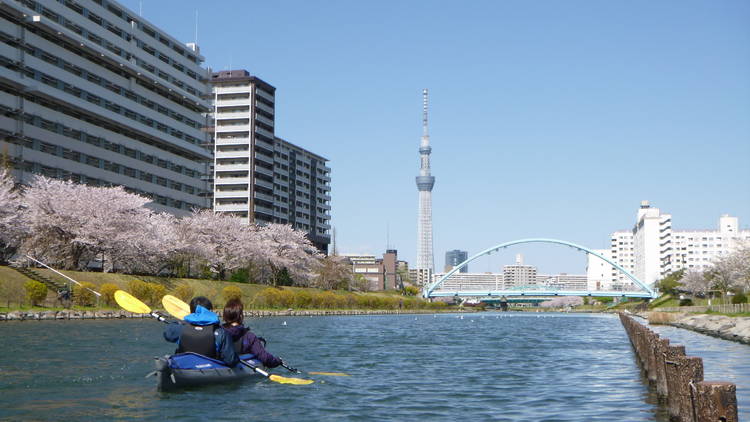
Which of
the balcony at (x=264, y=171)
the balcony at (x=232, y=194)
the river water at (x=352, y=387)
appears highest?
the balcony at (x=264, y=171)

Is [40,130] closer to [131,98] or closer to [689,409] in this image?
[131,98]

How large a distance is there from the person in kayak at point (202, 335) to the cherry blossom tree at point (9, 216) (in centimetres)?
4248

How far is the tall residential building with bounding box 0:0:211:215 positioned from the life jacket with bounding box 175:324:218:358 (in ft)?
192

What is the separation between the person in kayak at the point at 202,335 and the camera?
17.4 m

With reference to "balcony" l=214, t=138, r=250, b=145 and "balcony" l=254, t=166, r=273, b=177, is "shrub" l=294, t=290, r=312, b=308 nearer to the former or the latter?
"balcony" l=254, t=166, r=273, b=177

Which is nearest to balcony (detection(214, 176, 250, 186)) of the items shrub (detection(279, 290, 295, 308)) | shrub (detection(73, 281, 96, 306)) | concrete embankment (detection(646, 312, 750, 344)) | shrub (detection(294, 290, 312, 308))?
shrub (detection(294, 290, 312, 308))

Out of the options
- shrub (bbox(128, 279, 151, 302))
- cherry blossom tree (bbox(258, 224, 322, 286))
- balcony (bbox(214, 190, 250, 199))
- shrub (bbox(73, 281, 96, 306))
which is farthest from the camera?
balcony (bbox(214, 190, 250, 199))

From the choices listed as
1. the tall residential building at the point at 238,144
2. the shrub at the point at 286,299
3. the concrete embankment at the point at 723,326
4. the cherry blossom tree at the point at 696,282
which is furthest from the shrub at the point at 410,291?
the concrete embankment at the point at 723,326

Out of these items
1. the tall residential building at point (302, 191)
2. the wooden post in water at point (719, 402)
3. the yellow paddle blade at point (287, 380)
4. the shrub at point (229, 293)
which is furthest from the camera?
the tall residential building at point (302, 191)

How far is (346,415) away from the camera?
14.8 metres

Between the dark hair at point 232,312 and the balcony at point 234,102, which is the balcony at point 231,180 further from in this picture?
the dark hair at point 232,312

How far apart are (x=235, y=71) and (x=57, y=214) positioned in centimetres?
7467

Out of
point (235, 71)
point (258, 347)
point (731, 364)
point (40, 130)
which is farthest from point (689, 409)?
point (235, 71)

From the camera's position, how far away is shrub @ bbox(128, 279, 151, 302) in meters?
56.6
